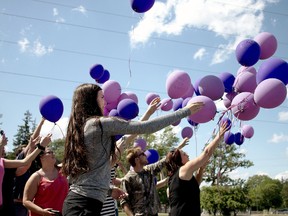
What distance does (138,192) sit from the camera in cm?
446

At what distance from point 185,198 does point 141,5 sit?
3.34 metres

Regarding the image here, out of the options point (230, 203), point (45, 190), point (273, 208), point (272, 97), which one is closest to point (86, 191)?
point (45, 190)

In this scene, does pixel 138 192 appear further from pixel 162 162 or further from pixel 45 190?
pixel 45 190

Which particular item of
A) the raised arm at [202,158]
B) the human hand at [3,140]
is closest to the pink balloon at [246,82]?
the raised arm at [202,158]

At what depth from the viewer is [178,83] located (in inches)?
217

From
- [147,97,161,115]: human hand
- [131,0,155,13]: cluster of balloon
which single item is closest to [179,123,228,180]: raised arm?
[147,97,161,115]: human hand

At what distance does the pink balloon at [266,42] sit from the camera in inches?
222

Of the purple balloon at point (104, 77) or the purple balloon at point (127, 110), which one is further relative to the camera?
the purple balloon at point (104, 77)

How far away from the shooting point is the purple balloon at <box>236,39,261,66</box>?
5180 mm

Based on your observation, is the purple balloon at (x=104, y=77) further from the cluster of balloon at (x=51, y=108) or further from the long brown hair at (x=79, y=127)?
the long brown hair at (x=79, y=127)

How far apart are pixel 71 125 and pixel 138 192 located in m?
2.56

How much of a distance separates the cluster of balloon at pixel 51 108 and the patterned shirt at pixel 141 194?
216 centimetres

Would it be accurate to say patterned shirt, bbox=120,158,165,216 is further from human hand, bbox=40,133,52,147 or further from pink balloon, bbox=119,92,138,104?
pink balloon, bbox=119,92,138,104

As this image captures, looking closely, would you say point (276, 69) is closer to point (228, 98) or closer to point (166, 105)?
point (228, 98)
